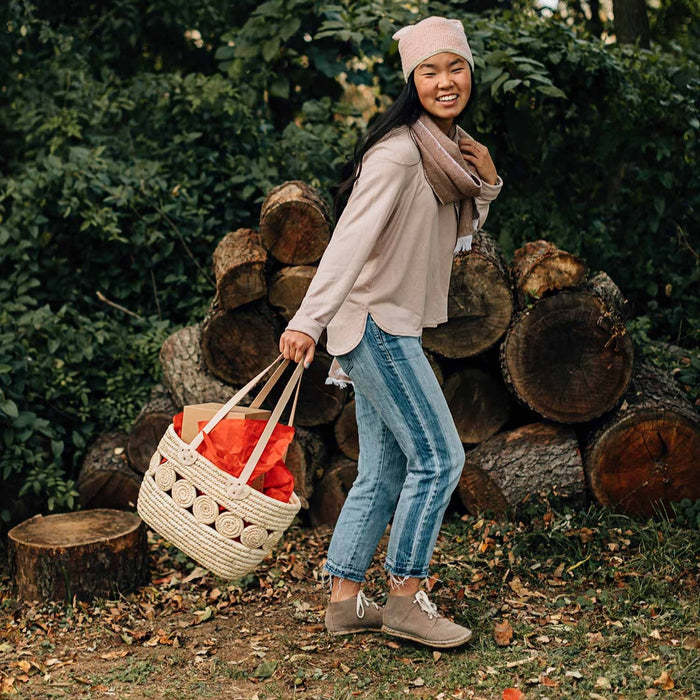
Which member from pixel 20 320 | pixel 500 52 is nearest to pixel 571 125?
pixel 500 52

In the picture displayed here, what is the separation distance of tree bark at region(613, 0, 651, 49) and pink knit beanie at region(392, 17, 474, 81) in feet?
12.2

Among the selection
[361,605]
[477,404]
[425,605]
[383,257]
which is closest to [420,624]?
[425,605]

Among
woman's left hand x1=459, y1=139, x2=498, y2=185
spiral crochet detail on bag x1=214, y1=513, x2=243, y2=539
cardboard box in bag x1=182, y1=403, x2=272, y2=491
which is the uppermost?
woman's left hand x1=459, y1=139, x2=498, y2=185

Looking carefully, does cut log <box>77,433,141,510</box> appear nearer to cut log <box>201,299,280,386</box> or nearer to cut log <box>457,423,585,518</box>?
cut log <box>201,299,280,386</box>

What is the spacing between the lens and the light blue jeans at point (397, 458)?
9.78ft

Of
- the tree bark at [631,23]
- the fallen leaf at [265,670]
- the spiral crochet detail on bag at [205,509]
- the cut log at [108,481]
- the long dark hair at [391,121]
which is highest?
the tree bark at [631,23]

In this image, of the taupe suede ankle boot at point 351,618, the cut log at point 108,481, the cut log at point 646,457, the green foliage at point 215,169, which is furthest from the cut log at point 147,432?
the cut log at point 646,457

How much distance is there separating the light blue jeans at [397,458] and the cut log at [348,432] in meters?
1.13

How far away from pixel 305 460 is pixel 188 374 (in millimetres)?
732

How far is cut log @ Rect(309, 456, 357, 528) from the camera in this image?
14.6 feet

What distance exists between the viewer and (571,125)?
18.2ft

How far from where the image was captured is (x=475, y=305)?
411cm

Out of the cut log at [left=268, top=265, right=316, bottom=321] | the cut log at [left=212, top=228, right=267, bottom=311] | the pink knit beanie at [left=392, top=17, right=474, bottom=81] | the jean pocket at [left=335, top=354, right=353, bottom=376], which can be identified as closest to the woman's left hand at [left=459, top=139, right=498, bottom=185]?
the pink knit beanie at [left=392, top=17, right=474, bottom=81]

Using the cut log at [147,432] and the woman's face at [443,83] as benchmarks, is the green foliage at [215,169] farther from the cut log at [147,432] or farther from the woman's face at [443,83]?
the woman's face at [443,83]
